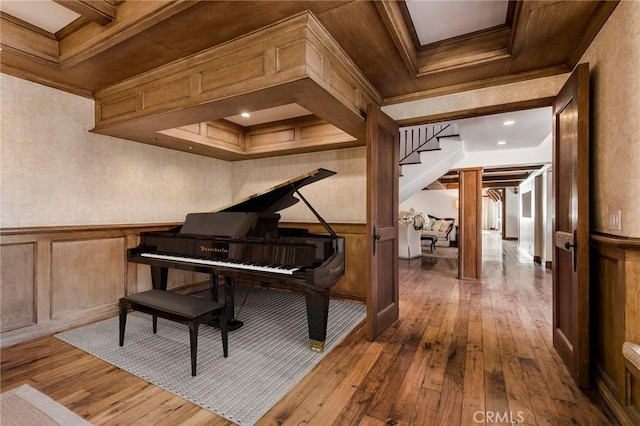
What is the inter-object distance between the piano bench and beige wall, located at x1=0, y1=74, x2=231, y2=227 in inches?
56.2

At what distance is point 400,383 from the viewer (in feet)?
6.68

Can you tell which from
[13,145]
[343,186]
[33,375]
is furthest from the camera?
[343,186]

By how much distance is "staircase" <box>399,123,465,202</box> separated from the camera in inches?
201

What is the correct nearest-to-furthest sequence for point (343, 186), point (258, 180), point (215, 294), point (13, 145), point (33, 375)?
point (33, 375), point (13, 145), point (215, 294), point (343, 186), point (258, 180)

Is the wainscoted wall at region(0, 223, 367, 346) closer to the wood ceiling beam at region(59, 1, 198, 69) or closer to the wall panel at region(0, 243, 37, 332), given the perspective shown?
the wall panel at region(0, 243, 37, 332)

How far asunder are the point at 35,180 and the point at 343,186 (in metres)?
3.45

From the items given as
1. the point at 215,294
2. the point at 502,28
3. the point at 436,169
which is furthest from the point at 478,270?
the point at 215,294

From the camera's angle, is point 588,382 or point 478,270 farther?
point 478,270

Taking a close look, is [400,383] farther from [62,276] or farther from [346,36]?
[62,276]

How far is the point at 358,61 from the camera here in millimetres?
2480

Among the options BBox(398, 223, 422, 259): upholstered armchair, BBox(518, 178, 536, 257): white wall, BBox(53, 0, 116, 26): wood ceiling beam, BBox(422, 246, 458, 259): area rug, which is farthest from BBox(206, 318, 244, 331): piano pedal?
BBox(518, 178, 536, 257): white wall

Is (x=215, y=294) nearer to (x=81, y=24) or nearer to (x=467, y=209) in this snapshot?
(x=81, y=24)

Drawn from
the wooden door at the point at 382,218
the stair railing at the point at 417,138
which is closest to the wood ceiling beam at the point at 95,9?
the wooden door at the point at 382,218

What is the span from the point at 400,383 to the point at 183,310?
1672 mm
